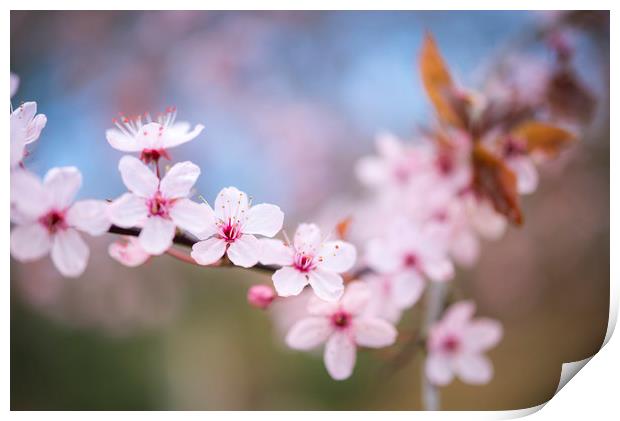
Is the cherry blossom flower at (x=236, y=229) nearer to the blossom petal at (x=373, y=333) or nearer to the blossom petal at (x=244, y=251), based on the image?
the blossom petal at (x=244, y=251)

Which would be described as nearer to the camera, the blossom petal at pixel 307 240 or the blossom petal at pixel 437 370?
the blossom petal at pixel 307 240

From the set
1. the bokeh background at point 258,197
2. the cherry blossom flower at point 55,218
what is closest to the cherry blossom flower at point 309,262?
the cherry blossom flower at point 55,218

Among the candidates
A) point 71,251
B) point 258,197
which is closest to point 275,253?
point 71,251

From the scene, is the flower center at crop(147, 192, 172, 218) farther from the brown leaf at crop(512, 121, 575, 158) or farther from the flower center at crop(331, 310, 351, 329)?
the brown leaf at crop(512, 121, 575, 158)

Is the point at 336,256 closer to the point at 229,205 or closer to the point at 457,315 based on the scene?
the point at 229,205

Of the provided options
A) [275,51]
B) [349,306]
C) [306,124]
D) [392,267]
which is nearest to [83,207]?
[349,306]

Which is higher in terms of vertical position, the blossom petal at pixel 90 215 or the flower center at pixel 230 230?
the blossom petal at pixel 90 215
